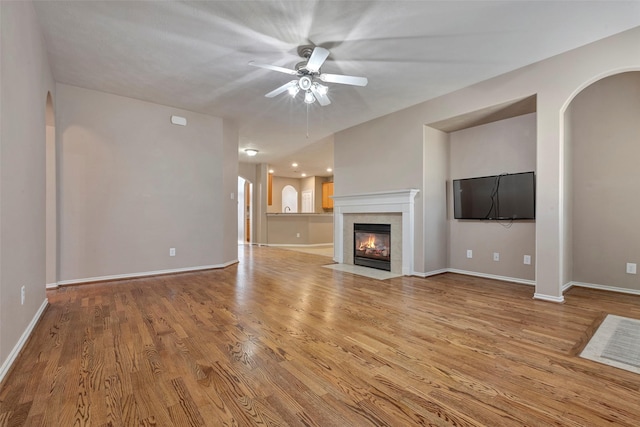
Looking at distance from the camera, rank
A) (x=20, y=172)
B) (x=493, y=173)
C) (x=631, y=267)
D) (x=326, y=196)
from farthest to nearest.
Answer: (x=326, y=196)
(x=493, y=173)
(x=631, y=267)
(x=20, y=172)

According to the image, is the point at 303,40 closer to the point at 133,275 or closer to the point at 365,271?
the point at 365,271

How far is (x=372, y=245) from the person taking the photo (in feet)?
17.8

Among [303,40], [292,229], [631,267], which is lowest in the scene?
[631,267]

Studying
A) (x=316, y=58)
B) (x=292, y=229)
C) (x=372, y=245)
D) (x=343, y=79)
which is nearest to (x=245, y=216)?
(x=292, y=229)

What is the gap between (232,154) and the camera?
5.64 m

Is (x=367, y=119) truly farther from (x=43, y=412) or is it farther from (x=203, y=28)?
(x=43, y=412)

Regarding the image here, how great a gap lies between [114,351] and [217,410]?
1111mm

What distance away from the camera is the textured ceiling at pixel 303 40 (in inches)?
97.0

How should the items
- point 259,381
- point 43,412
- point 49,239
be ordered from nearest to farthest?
point 43,412, point 259,381, point 49,239

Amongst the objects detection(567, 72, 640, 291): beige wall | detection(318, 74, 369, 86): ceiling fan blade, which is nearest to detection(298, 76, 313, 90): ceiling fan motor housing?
detection(318, 74, 369, 86): ceiling fan blade

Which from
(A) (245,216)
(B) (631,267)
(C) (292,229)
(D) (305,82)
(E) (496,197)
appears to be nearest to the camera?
(D) (305,82)

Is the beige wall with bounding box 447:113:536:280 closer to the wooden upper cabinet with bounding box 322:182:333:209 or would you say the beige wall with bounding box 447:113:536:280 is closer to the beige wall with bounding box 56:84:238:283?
the beige wall with bounding box 56:84:238:283

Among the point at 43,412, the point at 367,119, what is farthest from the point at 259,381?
the point at 367,119

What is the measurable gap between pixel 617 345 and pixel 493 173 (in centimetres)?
275
